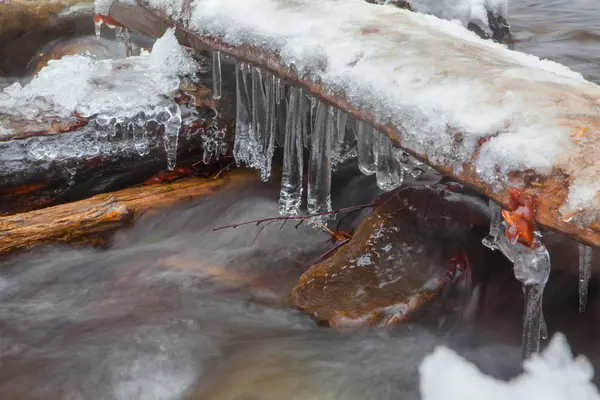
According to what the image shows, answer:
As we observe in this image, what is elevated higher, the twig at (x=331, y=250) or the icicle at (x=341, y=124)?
the icicle at (x=341, y=124)

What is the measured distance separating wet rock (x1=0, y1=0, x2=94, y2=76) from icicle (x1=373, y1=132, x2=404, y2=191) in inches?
241

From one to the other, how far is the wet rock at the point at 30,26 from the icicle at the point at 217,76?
15.8ft

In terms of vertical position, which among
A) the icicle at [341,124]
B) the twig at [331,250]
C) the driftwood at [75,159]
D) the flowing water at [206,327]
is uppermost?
the icicle at [341,124]

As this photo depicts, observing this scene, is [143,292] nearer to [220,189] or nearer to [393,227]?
[220,189]

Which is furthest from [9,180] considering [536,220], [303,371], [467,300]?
[536,220]

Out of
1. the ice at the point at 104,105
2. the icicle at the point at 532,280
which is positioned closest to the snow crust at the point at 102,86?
the ice at the point at 104,105

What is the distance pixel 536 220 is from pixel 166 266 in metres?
2.09

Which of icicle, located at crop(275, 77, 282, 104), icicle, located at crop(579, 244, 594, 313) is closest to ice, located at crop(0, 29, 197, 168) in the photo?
icicle, located at crop(275, 77, 282, 104)

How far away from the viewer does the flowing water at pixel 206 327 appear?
2180mm

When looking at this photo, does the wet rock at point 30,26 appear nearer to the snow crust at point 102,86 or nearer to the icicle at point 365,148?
the snow crust at point 102,86

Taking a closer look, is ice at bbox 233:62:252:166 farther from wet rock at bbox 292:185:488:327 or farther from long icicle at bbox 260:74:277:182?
wet rock at bbox 292:185:488:327

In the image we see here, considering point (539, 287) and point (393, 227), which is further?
point (393, 227)

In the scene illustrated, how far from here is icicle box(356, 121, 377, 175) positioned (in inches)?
117

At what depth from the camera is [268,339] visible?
8.10 ft
